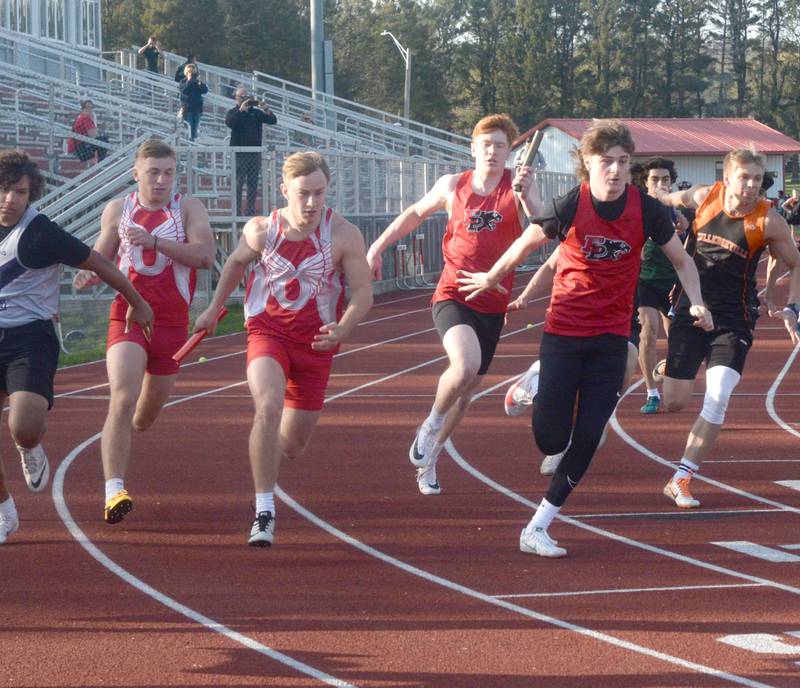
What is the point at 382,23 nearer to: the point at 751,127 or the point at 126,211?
the point at 751,127

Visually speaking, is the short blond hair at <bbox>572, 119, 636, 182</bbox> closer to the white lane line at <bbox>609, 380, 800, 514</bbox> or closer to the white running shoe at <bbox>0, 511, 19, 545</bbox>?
the white lane line at <bbox>609, 380, 800, 514</bbox>

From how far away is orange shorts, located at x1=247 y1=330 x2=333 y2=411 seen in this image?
23.1 feet

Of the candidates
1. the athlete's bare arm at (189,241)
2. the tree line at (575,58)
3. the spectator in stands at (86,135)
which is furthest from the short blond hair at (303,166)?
the tree line at (575,58)

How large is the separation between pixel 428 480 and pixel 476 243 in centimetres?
142

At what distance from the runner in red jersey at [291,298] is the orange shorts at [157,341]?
0.43 metres

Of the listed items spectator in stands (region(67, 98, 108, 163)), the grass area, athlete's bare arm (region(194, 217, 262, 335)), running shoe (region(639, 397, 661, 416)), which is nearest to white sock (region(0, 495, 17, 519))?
athlete's bare arm (region(194, 217, 262, 335))

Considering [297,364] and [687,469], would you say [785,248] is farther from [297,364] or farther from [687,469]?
[297,364]

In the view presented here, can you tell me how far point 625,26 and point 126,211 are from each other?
93.0m

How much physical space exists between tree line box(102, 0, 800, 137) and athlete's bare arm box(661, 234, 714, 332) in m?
81.7

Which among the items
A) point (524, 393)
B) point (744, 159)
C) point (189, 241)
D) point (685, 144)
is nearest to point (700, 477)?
point (524, 393)

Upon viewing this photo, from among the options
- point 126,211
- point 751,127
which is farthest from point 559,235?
point 751,127

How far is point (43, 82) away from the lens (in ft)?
98.3

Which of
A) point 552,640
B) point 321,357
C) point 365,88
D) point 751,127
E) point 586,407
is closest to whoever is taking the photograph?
point 552,640

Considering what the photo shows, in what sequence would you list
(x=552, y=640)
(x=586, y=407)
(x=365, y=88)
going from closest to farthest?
(x=552, y=640)
(x=586, y=407)
(x=365, y=88)
